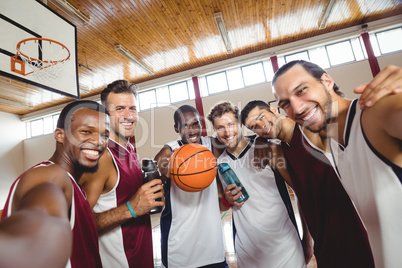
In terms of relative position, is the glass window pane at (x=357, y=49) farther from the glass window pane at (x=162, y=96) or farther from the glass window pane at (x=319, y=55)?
the glass window pane at (x=162, y=96)

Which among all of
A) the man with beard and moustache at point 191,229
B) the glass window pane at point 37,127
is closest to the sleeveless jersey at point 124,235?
the man with beard and moustache at point 191,229

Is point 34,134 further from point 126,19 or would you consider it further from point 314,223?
point 314,223

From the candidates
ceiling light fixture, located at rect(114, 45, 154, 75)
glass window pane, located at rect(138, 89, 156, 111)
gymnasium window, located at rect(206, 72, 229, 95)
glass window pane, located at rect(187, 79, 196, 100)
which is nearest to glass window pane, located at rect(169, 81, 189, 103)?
glass window pane, located at rect(187, 79, 196, 100)

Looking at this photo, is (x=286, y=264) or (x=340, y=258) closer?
(x=340, y=258)

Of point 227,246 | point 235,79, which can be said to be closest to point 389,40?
point 235,79

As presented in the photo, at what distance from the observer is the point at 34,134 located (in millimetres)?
10203

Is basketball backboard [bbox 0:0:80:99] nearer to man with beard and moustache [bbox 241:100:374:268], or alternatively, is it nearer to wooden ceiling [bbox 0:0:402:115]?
wooden ceiling [bbox 0:0:402:115]

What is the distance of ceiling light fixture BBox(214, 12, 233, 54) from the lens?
5074 mm

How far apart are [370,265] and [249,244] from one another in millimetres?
669

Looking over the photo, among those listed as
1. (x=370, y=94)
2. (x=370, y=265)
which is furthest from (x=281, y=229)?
(x=370, y=94)

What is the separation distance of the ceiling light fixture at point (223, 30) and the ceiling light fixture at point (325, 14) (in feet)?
8.89

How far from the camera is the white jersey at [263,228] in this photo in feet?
4.37

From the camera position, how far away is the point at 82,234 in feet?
3.05

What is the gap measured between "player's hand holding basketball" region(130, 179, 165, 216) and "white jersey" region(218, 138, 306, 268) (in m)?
0.66
